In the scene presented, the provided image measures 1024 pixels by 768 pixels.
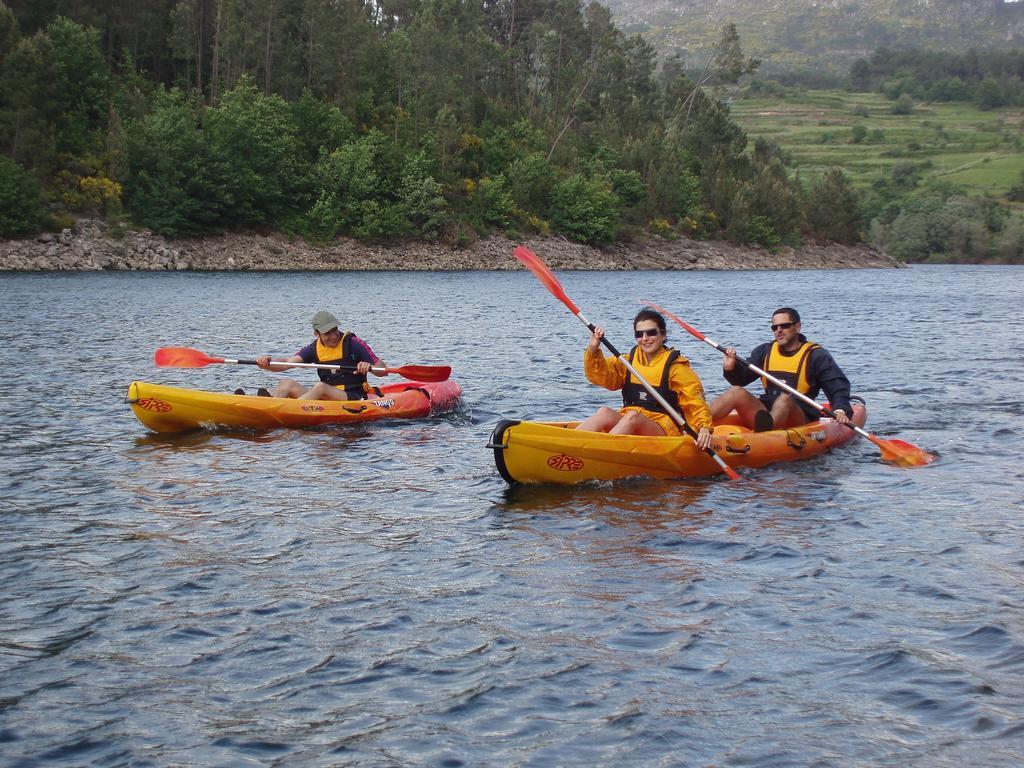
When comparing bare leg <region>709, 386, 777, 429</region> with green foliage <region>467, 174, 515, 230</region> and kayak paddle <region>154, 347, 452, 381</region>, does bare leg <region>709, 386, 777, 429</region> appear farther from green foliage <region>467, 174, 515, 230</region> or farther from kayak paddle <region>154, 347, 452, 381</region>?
green foliage <region>467, 174, 515, 230</region>

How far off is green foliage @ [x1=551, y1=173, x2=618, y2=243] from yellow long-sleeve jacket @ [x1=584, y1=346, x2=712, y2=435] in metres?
65.7

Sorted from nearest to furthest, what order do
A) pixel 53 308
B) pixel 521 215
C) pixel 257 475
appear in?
pixel 257 475 → pixel 53 308 → pixel 521 215

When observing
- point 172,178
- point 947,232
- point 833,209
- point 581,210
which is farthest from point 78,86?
point 947,232

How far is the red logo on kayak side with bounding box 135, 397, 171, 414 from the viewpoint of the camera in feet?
42.8

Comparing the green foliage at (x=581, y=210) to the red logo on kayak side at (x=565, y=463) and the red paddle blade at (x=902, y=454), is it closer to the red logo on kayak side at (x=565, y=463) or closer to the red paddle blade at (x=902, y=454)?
the red paddle blade at (x=902, y=454)

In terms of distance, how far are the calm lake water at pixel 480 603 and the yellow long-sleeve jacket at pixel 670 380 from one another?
0.69 m

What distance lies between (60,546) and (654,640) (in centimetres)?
470

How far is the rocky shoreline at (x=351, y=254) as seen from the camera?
5106 centimetres

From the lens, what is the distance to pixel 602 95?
91.0 m

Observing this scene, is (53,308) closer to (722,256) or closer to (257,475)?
(257,475)

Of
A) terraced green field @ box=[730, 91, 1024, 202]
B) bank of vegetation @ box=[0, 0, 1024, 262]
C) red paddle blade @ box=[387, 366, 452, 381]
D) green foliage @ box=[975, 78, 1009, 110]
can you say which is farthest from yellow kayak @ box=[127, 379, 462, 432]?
green foliage @ box=[975, 78, 1009, 110]

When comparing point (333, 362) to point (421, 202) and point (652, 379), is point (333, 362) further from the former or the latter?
point (421, 202)

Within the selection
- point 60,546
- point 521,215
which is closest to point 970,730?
point 60,546

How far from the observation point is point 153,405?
13.1 metres
